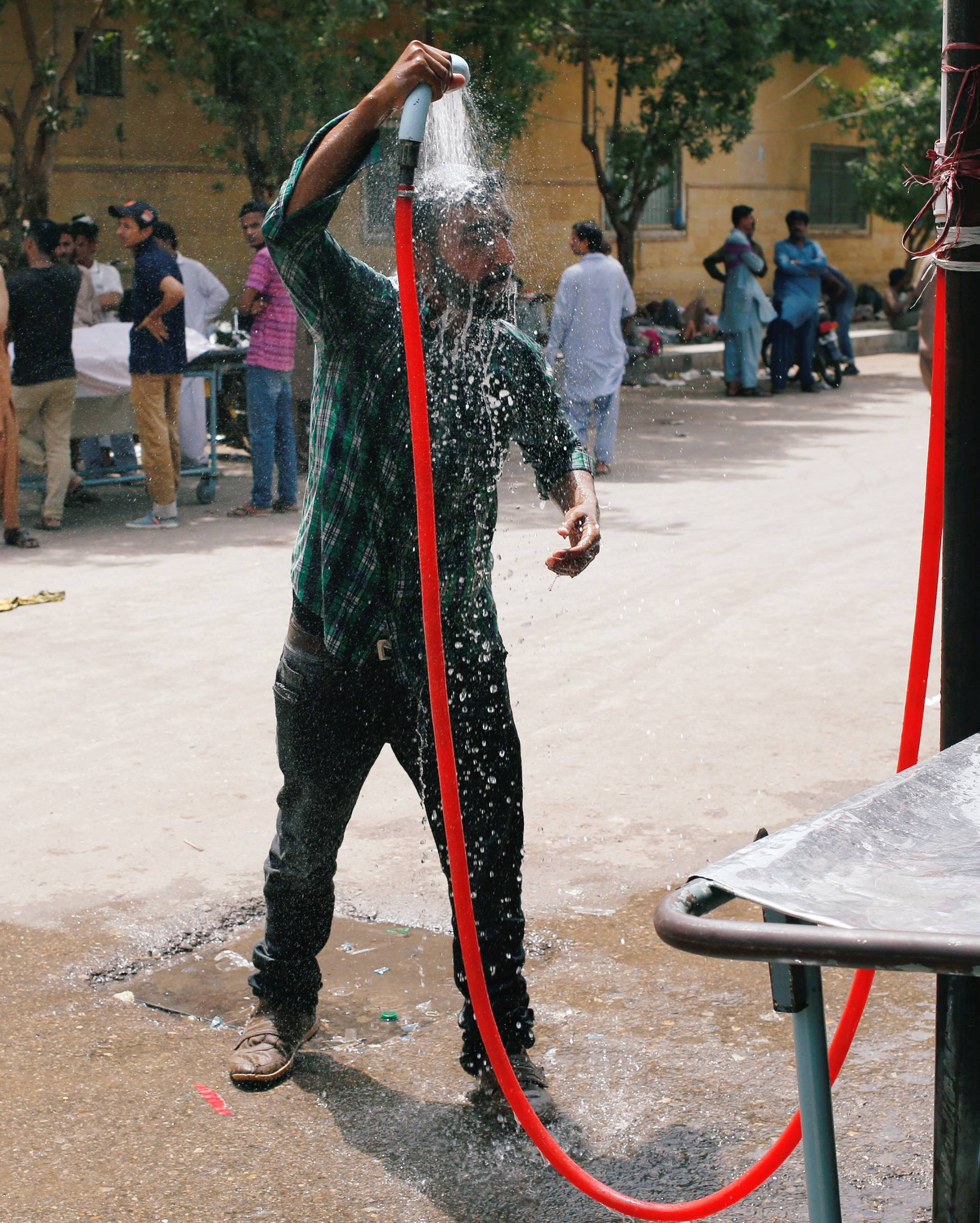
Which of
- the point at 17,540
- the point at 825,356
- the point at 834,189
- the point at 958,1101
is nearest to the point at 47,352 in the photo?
the point at 17,540

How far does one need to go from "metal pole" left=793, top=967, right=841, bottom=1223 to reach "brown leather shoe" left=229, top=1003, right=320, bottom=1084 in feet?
4.91

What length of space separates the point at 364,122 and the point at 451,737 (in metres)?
1.00

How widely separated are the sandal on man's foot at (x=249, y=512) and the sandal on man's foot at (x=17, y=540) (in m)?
1.37

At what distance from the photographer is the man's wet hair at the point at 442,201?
8.78 ft

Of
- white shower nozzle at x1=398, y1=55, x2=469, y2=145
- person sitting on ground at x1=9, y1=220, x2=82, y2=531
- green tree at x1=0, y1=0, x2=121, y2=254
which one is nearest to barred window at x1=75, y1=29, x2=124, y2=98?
green tree at x1=0, y1=0, x2=121, y2=254

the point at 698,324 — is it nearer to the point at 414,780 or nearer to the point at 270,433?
the point at 270,433

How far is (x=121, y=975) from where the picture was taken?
3498 millimetres

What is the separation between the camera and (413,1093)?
2990mm

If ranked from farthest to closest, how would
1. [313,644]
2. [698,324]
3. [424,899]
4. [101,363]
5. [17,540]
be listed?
[698,324] < [101,363] < [17,540] < [424,899] < [313,644]

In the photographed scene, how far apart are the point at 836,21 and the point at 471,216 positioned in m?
20.0

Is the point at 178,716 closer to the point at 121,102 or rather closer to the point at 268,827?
the point at 268,827

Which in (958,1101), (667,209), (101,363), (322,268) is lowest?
(958,1101)

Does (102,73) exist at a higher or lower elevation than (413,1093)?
higher

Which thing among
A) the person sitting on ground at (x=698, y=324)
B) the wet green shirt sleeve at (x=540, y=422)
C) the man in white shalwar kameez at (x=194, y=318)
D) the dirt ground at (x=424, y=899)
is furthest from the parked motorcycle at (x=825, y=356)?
the wet green shirt sleeve at (x=540, y=422)
